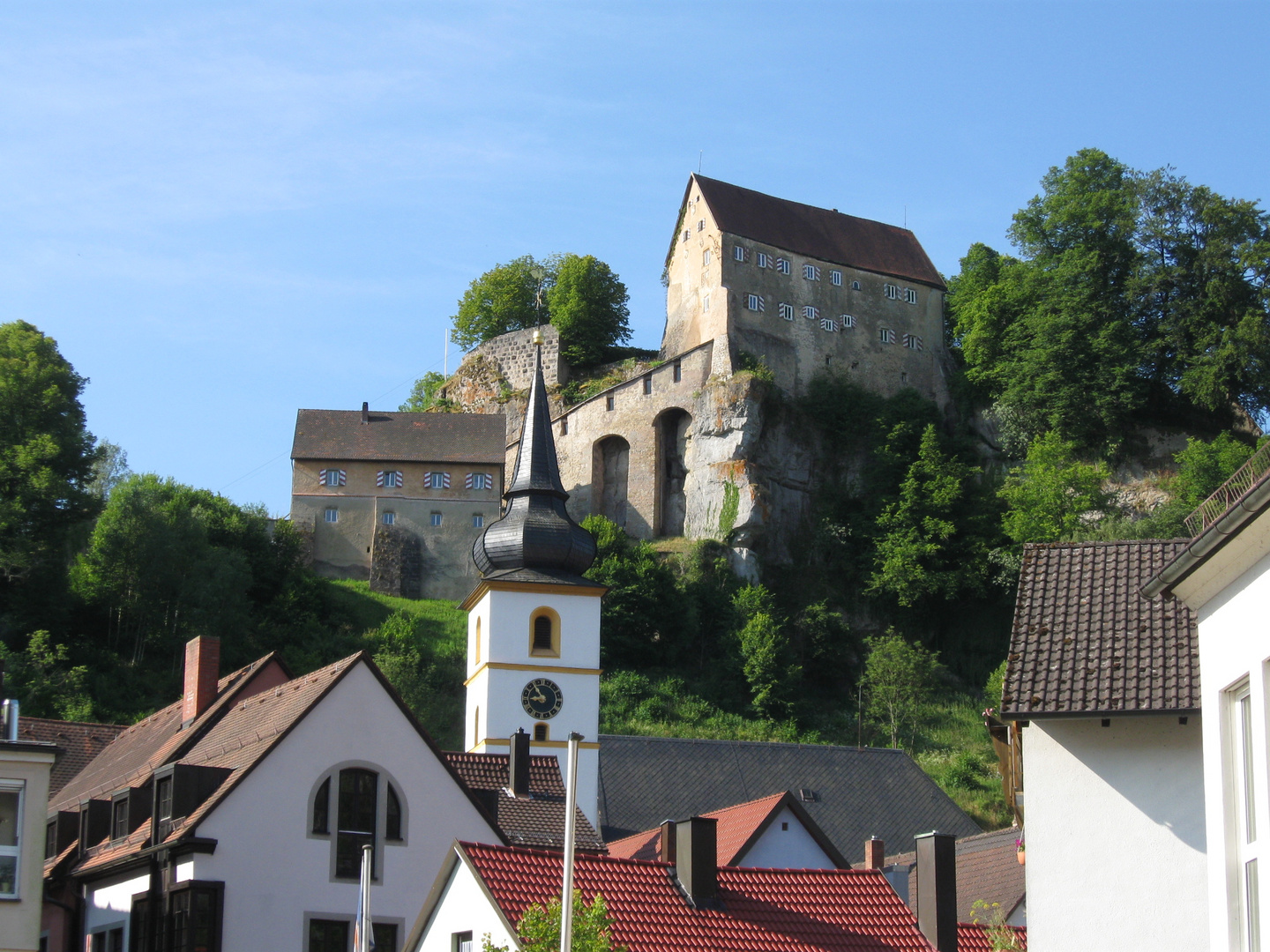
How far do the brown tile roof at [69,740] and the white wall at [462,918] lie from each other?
35.2ft

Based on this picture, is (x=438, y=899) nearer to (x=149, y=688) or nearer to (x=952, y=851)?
(x=952, y=851)

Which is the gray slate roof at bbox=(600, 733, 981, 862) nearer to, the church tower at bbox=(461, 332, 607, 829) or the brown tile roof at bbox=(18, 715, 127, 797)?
the church tower at bbox=(461, 332, 607, 829)

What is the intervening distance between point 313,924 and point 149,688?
127ft

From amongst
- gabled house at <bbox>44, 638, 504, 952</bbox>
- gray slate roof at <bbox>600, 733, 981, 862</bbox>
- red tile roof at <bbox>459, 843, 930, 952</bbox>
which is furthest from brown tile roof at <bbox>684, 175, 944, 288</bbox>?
red tile roof at <bbox>459, 843, 930, 952</bbox>

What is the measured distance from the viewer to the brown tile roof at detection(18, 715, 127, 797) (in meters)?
28.9

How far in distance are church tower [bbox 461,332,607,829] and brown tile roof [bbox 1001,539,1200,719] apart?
22.8 metres

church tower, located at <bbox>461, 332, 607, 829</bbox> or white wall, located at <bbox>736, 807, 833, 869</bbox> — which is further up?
church tower, located at <bbox>461, 332, 607, 829</bbox>

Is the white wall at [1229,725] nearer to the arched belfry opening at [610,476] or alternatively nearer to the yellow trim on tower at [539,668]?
the yellow trim on tower at [539,668]

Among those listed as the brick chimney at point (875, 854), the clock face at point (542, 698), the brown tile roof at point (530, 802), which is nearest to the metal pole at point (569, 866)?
the brown tile roof at point (530, 802)

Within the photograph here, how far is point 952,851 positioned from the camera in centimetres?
2225

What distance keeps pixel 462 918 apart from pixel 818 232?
2607 inches

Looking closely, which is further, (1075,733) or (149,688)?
(149,688)

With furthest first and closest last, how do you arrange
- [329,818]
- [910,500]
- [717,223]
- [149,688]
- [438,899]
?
1. [717,223]
2. [910,500]
3. [149,688]
4. [329,818]
5. [438,899]

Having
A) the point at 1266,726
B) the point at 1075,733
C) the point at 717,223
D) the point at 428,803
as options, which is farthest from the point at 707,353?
the point at 1266,726
